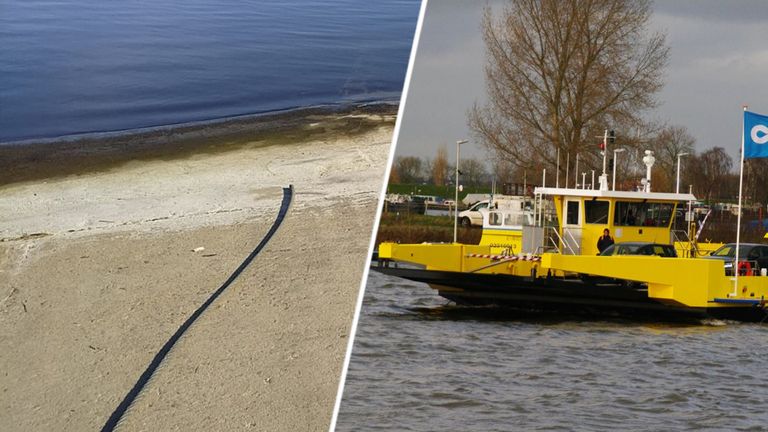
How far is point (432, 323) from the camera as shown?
46.1 ft

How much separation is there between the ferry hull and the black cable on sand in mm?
13815

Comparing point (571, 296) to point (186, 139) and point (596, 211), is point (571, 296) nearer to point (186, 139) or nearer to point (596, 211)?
point (596, 211)

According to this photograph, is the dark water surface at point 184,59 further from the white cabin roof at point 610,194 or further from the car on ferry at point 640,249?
the white cabin roof at point 610,194

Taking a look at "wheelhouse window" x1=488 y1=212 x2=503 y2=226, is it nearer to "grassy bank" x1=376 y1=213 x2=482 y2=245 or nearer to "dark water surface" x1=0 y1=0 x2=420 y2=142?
"grassy bank" x1=376 y1=213 x2=482 y2=245

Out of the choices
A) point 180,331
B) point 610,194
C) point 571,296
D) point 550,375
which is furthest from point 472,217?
point 180,331

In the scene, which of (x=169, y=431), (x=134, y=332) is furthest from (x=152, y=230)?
(x=169, y=431)

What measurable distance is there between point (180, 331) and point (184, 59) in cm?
91

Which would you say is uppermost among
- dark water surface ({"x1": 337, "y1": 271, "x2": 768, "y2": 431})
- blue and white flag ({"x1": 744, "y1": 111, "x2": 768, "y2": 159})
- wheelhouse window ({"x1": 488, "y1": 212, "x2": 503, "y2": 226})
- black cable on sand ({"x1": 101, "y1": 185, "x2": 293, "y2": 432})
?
blue and white flag ({"x1": 744, "y1": 111, "x2": 768, "y2": 159})

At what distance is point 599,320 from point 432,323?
2.67m

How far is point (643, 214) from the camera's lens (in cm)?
1667

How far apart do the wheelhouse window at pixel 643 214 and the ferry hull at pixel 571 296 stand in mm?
946

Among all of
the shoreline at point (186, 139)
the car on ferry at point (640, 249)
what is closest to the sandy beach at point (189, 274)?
the shoreline at point (186, 139)

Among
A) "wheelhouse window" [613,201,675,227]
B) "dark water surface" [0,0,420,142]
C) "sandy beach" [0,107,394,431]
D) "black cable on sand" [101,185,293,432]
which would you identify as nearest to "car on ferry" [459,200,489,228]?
"wheelhouse window" [613,201,675,227]

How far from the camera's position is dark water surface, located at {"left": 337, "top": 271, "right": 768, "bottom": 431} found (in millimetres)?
7180
